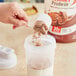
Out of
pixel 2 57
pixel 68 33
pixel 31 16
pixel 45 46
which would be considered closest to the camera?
→ pixel 45 46

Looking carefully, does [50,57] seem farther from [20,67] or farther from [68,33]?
[68,33]

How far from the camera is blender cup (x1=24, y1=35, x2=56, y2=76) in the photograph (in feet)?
2.11

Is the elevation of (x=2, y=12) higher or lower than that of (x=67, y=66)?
higher

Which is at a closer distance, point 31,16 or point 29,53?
point 29,53

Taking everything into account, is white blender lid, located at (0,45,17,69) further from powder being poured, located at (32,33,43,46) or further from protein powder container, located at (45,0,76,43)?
protein powder container, located at (45,0,76,43)

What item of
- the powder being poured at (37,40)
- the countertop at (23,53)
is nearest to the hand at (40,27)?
the powder being poured at (37,40)

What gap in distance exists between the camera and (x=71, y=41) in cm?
89

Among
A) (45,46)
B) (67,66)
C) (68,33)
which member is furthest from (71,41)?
(45,46)

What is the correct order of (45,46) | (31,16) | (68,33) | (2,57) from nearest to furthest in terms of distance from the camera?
(45,46)
(2,57)
(68,33)
(31,16)

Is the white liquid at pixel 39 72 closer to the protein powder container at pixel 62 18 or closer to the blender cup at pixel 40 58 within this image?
the blender cup at pixel 40 58

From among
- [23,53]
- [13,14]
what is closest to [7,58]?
[23,53]

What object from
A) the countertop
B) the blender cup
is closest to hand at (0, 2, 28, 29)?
the countertop

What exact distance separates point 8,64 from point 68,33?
26 centimetres

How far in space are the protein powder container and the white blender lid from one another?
21 centimetres
